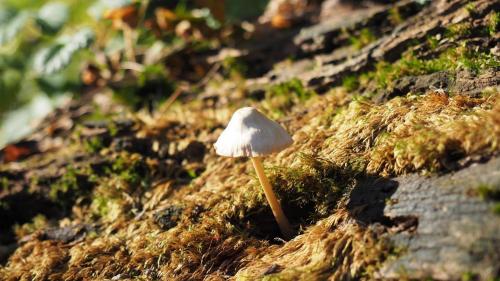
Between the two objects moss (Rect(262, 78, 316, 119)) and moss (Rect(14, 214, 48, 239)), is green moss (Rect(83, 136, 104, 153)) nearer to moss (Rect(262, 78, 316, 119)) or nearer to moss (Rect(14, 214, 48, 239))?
moss (Rect(14, 214, 48, 239))

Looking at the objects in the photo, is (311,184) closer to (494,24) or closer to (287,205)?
(287,205)

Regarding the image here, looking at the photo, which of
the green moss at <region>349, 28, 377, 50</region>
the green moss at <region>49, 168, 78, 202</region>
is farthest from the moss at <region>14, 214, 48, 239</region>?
the green moss at <region>349, 28, 377, 50</region>

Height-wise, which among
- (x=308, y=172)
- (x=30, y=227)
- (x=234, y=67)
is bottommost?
(x=308, y=172)

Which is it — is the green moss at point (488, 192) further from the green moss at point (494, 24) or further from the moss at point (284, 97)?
the moss at point (284, 97)

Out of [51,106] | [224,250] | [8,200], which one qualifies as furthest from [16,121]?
[224,250]

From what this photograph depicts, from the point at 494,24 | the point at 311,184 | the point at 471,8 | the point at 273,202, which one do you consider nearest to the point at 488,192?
the point at 311,184

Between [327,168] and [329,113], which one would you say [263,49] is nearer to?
[329,113]
